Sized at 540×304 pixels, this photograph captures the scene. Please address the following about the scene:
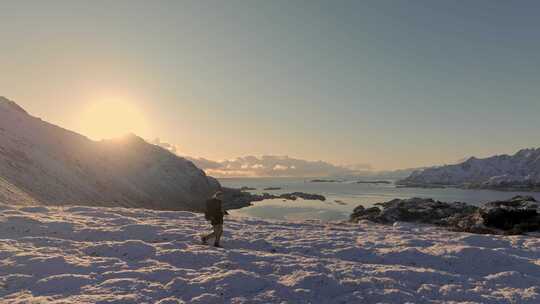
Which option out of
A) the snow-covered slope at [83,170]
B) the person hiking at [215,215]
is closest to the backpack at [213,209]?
the person hiking at [215,215]

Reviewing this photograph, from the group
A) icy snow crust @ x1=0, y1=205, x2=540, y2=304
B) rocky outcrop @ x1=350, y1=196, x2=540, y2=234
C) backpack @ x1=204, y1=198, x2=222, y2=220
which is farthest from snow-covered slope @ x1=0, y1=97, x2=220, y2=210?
rocky outcrop @ x1=350, y1=196, x2=540, y2=234

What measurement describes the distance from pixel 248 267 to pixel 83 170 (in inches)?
2115

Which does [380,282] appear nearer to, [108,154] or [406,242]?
[406,242]

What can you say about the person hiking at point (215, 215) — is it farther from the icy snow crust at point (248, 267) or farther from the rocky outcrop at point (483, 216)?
the rocky outcrop at point (483, 216)

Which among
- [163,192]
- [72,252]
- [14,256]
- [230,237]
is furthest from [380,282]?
[163,192]

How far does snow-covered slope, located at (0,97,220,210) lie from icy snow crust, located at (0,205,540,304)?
62.1ft

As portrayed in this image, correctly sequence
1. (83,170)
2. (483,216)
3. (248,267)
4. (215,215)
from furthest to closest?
(83,170)
(483,216)
(215,215)
(248,267)

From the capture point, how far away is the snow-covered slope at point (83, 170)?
42094 millimetres

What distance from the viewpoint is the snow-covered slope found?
138ft

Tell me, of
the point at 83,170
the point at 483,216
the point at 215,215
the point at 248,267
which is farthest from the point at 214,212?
the point at 83,170

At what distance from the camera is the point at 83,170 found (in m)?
58.4

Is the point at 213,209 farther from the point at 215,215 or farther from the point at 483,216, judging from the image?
the point at 483,216

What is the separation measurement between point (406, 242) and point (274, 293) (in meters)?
10.6

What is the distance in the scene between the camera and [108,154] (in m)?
74.4
